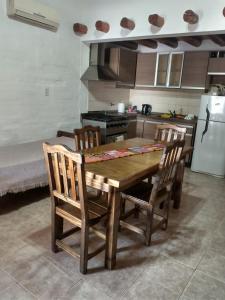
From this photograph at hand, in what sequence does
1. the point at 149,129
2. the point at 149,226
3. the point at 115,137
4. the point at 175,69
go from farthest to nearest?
1. the point at 149,129
2. the point at 175,69
3. the point at 115,137
4. the point at 149,226

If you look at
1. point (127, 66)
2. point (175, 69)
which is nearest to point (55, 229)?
point (127, 66)

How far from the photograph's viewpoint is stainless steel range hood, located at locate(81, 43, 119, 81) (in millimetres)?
4441

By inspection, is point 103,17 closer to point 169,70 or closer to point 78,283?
point 169,70

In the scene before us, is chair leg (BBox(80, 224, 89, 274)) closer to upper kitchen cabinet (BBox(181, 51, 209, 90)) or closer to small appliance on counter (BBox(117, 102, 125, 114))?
upper kitchen cabinet (BBox(181, 51, 209, 90))

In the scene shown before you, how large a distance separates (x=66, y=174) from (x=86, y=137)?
112 cm

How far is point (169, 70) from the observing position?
488 cm

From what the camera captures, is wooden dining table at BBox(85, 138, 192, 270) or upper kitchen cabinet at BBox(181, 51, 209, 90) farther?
upper kitchen cabinet at BBox(181, 51, 209, 90)

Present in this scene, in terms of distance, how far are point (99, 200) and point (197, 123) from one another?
2932mm

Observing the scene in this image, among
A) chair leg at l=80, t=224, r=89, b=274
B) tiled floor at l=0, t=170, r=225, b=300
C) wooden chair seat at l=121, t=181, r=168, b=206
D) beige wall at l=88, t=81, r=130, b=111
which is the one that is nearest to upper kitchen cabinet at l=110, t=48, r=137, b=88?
beige wall at l=88, t=81, r=130, b=111

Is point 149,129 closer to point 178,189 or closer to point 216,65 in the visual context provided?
point 216,65

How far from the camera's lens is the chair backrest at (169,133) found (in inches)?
126

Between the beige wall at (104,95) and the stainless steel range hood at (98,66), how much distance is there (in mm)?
341

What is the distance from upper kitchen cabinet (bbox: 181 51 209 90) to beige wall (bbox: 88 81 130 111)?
1.51m

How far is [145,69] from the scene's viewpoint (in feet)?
17.2
